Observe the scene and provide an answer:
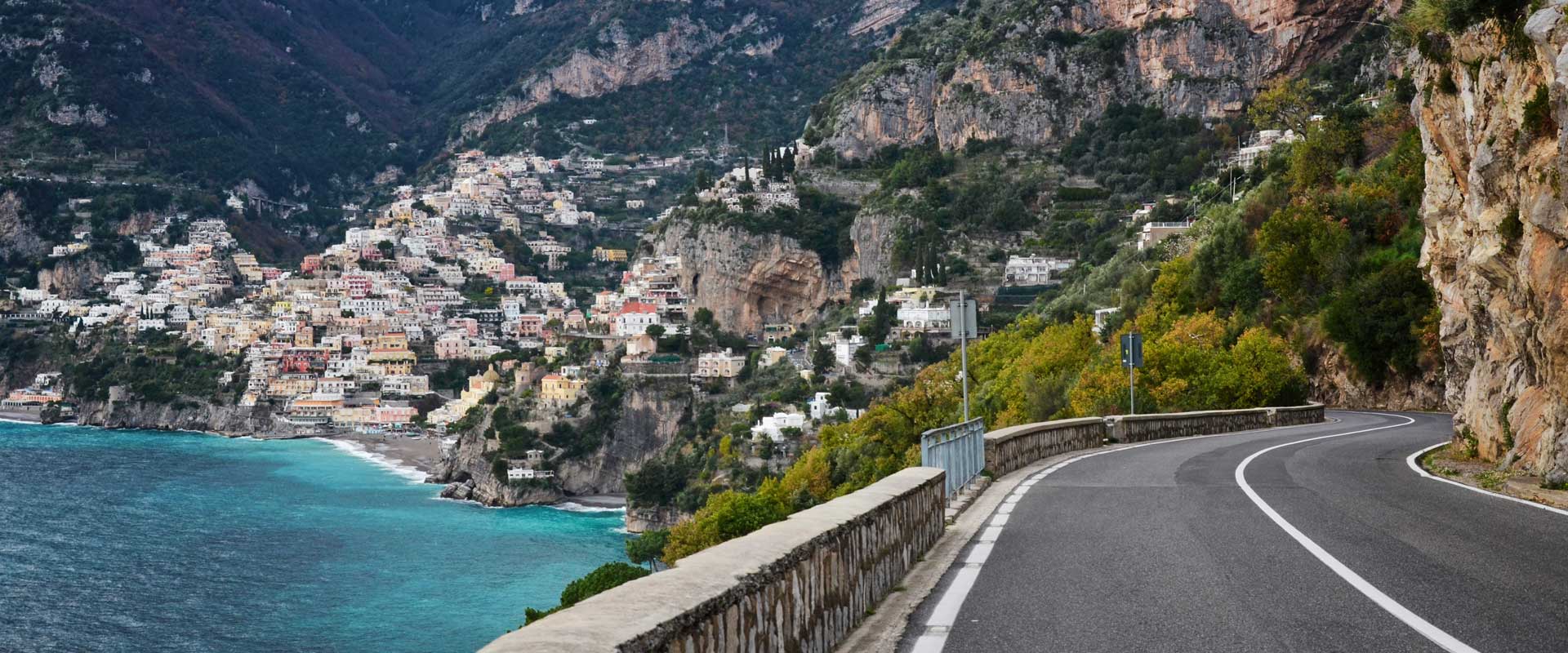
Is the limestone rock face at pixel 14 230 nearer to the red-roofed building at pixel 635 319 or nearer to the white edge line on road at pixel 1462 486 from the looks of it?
the red-roofed building at pixel 635 319

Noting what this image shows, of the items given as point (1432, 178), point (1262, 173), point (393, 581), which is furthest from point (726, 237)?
point (1432, 178)

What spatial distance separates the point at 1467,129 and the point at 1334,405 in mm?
28981

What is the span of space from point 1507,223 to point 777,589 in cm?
1357

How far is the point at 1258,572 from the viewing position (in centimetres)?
722

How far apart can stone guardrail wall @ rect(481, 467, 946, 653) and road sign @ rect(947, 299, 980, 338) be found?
7030 millimetres

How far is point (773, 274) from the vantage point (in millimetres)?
136500

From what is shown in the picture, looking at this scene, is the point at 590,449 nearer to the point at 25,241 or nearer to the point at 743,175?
the point at 743,175

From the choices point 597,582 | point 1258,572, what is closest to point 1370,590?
point 1258,572

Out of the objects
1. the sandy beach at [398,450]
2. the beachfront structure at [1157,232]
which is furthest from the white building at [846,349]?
the sandy beach at [398,450]

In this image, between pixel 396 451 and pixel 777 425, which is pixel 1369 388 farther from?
pixel 396 451

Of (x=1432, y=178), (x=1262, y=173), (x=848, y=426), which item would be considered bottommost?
(x=848, y=426)

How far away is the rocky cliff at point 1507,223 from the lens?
1275 centimetres

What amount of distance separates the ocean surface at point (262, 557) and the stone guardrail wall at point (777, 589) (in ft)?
129

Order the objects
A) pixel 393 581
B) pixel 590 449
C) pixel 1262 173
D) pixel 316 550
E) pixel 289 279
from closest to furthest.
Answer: pixel 393 581, pixel 316 550, pixel 1262 173, pixel 590 449, pixel 289 279
